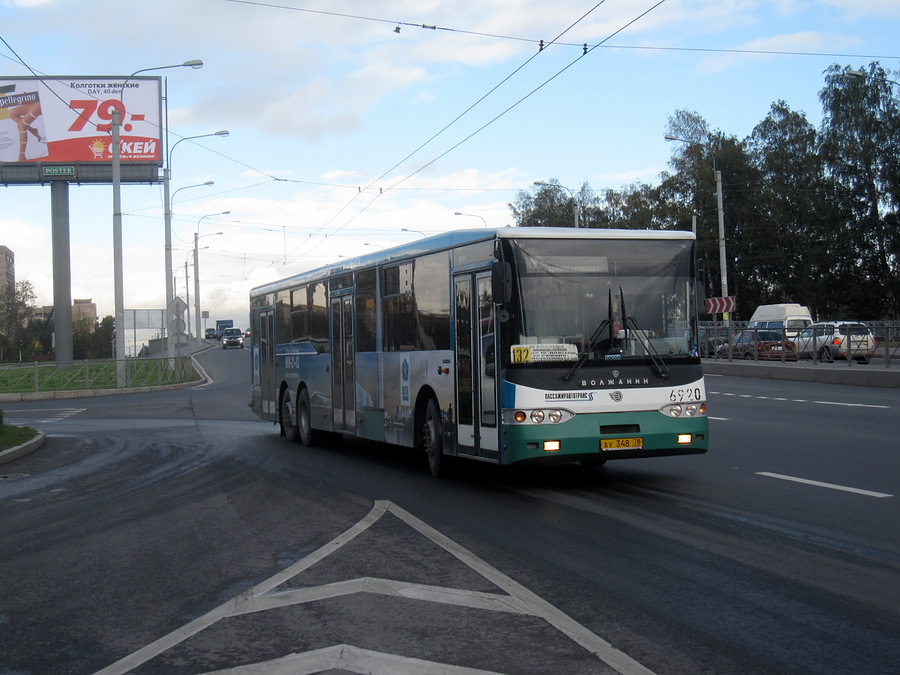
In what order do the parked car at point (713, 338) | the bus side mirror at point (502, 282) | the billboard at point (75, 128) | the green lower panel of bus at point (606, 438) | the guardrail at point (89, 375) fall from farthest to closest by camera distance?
the billboard at point (75, 128)
the parked car at point (713, 338)
the guardrail at point (89, 375)
the green lower panel of bus at point (606, 438)
the bus side mirror at point (502, 282)

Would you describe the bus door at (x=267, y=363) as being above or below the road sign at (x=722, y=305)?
below

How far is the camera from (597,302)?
10016 mm

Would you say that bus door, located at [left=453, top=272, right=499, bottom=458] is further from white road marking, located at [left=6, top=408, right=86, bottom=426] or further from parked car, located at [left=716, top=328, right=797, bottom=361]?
parked car, located at [left=716, top=328, right=797, bottom=361]

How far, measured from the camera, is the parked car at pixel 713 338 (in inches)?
1511

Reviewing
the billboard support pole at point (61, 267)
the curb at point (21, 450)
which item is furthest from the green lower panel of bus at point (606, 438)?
the billboard support pole at point (61, 267)

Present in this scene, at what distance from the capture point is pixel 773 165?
75375 mm

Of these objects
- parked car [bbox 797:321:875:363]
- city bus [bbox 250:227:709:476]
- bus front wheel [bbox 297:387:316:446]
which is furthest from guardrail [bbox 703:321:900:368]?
city bus [bbox 250:227:709:476]

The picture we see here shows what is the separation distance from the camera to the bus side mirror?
9.56 m

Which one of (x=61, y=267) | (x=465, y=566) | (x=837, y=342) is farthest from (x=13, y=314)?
(x=465, y=566)

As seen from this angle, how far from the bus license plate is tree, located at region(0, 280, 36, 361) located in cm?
9652

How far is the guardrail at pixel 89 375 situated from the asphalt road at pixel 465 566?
24538 mm

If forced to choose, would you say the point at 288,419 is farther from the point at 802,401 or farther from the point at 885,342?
A: the point at 885,342

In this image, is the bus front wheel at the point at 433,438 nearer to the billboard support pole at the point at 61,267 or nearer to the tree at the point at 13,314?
the billboard support pole at the point at 61,267

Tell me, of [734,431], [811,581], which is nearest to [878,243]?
[734,431]
